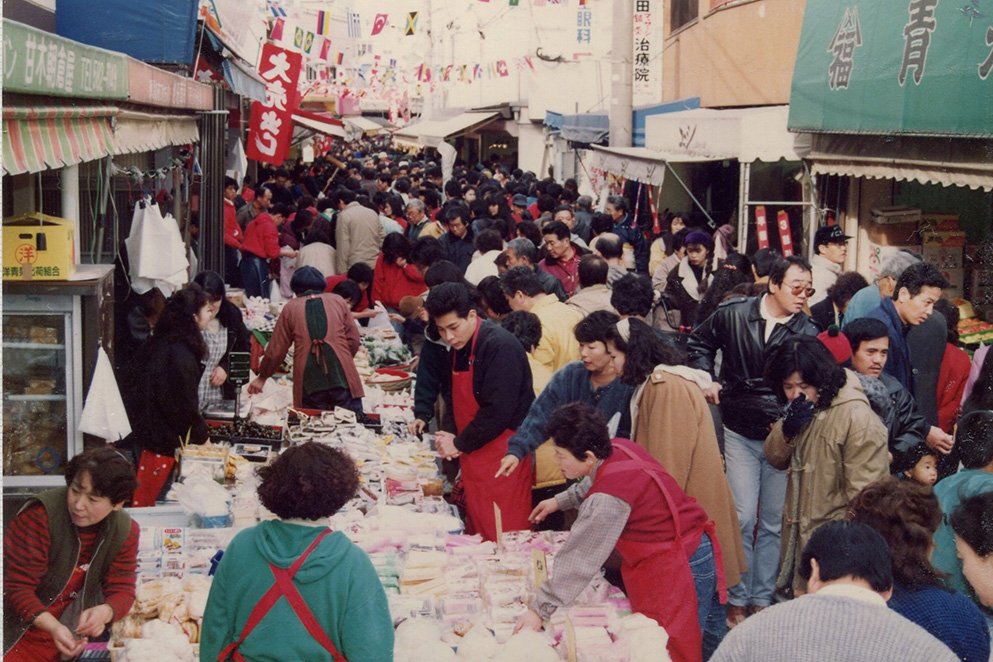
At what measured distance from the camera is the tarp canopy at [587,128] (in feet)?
79.0

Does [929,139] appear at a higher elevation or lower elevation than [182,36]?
lower

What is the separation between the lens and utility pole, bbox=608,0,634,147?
63.9ft

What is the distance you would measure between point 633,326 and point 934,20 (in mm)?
6048

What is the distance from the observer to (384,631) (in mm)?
3752

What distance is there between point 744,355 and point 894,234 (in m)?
7.07

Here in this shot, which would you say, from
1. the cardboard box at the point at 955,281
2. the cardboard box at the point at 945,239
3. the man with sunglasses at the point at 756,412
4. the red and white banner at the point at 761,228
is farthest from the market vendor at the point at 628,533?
the red and white banner at the point at 761,228

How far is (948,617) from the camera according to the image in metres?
3.63

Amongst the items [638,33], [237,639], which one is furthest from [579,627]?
[638,33]

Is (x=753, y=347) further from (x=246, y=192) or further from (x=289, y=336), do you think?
(x=246, y=192)

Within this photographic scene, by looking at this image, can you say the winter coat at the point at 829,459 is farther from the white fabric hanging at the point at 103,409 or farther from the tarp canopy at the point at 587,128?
the tarp canopy at the point at 587,128

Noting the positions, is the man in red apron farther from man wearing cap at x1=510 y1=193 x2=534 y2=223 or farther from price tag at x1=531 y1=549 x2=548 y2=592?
man wearing cap at x1=510 y1=193 x2=534 y2=223

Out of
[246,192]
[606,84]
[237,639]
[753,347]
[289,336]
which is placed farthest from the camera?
[606,84]

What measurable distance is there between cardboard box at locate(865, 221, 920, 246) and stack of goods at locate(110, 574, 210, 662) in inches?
380

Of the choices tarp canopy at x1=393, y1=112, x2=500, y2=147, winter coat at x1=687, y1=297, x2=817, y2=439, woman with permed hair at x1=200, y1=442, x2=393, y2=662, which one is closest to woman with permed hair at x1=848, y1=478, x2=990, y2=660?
woman with permed hair at x1=200, y1=442, x2=393, y2=662
